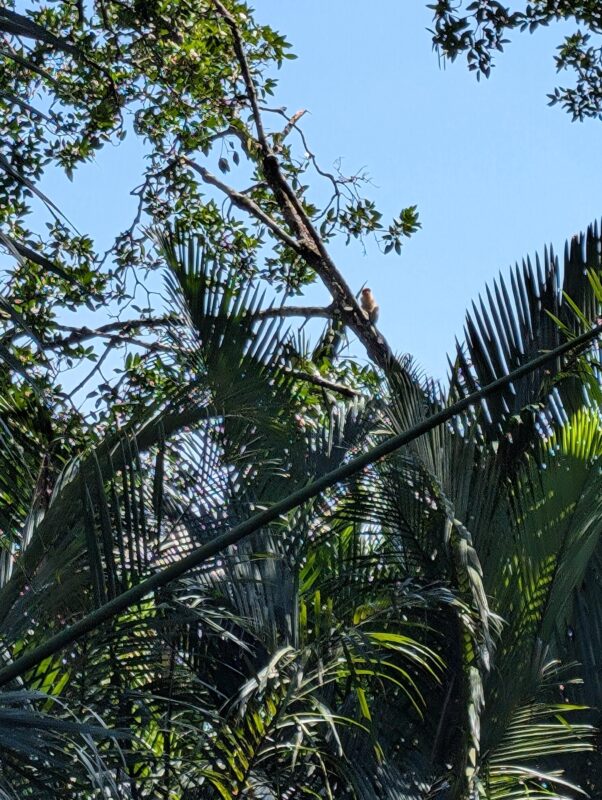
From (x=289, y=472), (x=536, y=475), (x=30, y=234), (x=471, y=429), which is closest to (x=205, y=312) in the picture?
(x=289, y=472)

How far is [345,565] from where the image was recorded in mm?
3875

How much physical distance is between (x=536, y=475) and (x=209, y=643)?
49.4 inches

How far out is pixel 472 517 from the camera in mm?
3551

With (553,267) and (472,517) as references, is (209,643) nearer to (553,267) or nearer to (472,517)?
(472,517)

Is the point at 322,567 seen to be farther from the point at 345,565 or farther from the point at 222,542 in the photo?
the point at 222,542

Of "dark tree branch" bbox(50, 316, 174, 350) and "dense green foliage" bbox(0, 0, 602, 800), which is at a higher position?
"dark tree branch" bbox(50, 316, 174, 350)

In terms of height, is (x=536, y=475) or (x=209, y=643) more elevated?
(x=536, y=475)

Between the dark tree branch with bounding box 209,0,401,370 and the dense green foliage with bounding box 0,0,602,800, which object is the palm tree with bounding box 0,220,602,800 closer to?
the dense green foliage with bounding box 0,0,602,800

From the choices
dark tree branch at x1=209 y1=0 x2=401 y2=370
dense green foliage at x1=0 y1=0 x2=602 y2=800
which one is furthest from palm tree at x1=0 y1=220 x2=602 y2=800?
dark tree branch at x1=209 y1=0 x2=401 y2=370

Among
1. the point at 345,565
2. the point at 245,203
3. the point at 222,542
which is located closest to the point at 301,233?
the point at 245,203

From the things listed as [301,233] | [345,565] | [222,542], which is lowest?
[222,542]

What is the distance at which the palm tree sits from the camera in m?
2.50

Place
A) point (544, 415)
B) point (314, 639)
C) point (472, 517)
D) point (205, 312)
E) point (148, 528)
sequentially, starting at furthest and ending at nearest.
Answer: point (544, 415)
point (205, 312)
point (472, 517)
point (314, 639)
point (148, 528)

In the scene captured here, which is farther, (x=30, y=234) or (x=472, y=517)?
(x=30, y=234)
